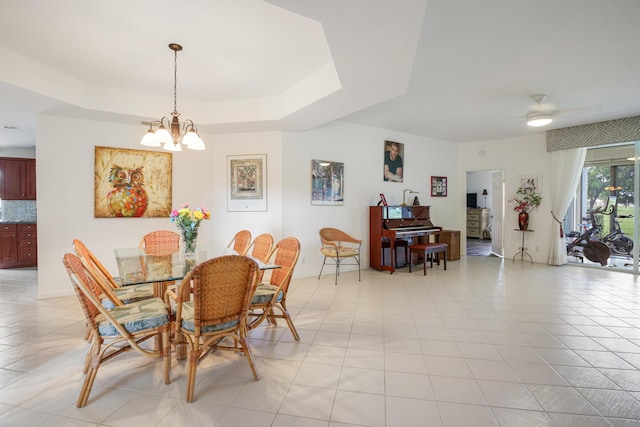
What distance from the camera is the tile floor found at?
1816mm

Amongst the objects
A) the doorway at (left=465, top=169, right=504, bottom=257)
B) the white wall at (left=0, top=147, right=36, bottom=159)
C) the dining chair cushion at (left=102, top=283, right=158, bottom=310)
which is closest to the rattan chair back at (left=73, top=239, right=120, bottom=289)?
the dining chair cushion at (left=102, top=283, right=158, bottom=310)

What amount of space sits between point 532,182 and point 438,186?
1.98m

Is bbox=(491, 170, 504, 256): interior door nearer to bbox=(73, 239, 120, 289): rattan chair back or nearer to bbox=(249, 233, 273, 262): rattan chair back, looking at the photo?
bbox=(249, 233, 273, 262): rattan chair back

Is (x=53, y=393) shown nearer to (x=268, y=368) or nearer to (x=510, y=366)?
(x=268, y=368)

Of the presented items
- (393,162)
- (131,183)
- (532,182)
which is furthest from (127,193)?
(532,182)

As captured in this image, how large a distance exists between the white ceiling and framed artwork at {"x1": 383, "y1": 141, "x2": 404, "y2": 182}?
4.57ft

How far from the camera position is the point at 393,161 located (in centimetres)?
645

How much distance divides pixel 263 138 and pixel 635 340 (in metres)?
5.19

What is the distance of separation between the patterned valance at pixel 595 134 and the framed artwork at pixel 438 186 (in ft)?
7.10

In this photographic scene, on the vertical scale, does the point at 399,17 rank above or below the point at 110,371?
above

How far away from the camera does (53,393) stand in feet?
6.64

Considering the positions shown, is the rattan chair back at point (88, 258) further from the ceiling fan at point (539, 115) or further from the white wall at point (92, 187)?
the ceiling fan at point (539, 115)

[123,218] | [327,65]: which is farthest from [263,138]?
[123,218]

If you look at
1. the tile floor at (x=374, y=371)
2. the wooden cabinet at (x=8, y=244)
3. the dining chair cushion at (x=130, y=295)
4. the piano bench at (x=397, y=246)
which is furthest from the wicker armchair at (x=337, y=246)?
the wooden cabinet at (x=8, y=244)
